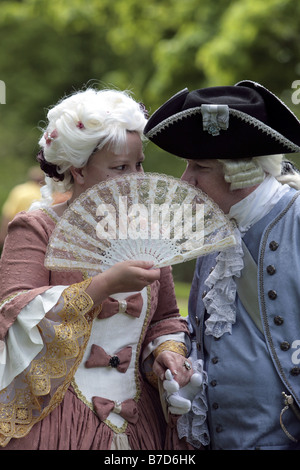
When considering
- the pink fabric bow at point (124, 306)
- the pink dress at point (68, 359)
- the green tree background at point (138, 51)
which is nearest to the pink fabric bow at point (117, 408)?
the pink dress at point (68, 359)

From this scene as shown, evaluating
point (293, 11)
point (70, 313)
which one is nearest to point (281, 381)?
point (70, 313)

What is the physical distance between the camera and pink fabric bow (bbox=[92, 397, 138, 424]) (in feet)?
10.3

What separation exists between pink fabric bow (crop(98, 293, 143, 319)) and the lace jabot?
0.30 metres

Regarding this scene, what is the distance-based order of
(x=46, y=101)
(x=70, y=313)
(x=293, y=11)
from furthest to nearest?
(x=46, y=101) → (x=293, y=11) → (x=70, y=313)

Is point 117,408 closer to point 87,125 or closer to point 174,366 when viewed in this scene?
point 174,366

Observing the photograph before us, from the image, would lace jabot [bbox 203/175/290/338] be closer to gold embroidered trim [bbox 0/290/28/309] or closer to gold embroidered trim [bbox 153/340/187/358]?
gold embroidered trim [bbox 153/340/187/358]

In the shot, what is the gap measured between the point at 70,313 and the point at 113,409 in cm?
50

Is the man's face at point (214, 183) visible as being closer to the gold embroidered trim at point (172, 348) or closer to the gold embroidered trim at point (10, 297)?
the gold embroidered trim at point (172, 348)

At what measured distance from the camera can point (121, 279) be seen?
2.91 m

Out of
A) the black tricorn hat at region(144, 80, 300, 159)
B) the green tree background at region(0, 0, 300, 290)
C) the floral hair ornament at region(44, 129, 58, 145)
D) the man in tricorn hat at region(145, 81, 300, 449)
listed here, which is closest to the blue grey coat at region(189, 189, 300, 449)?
the man in tricorn hat at region(145, 81, 300, 449)

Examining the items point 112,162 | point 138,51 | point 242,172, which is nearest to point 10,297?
point 112,162

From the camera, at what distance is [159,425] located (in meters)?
3.34

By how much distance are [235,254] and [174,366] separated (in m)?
0.53
